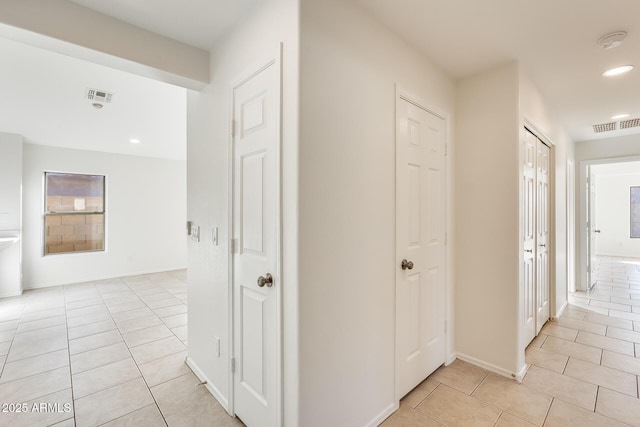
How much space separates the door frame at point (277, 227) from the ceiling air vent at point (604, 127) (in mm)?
4761

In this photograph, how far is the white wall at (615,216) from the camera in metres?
7.86

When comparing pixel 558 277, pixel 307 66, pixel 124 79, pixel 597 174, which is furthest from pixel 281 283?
pixel 597 174

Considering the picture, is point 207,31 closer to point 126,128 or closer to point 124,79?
point 124,79

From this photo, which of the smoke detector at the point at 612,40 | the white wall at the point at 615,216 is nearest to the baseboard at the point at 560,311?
the smoke detector at the point at 612,40

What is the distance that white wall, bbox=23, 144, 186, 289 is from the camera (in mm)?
4980

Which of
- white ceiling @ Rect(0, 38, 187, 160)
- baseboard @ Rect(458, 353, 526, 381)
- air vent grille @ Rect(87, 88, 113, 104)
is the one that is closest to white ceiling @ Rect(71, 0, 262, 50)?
→ white ceiling @ Rect(0, 38, 187, 160)

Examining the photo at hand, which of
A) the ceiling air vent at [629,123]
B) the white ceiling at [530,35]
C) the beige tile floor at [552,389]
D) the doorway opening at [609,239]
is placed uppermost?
the white ceiling at [530,35]

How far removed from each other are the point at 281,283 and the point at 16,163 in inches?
223

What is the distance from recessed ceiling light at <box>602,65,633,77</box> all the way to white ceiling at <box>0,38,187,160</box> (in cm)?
409

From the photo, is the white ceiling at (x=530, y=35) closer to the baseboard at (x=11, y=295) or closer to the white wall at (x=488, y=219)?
the white wall at (x=488, y=219)

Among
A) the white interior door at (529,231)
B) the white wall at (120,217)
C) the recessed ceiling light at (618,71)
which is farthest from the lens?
the white wall at (120,217)

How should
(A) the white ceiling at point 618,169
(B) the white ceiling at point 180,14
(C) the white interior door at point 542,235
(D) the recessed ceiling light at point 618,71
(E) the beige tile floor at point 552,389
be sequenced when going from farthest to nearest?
(A) the white ceiling at point 618,169, (C) the white interior door at point 542,235, (D) the recessed ceiling light at point 618,71, (E) the beige tile floor at point 552,389, (B) the white ceiling at point 180,14

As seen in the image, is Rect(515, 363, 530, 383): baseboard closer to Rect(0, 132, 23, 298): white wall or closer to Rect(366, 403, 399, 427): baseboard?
Rect(366, 403, 399, 427): baseboard

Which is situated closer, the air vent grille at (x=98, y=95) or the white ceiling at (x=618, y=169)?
the air vent grille at (x=98, y=95)
